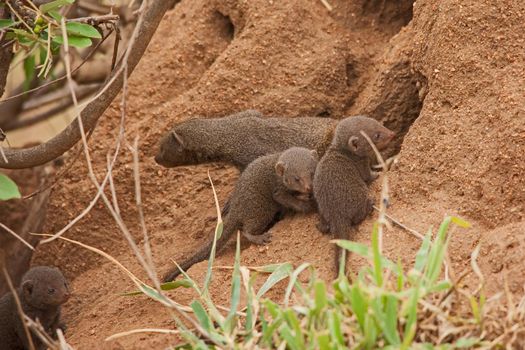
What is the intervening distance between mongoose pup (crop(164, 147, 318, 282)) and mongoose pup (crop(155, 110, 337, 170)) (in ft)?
1.09

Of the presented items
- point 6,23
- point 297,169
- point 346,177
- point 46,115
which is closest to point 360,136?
point 346,177

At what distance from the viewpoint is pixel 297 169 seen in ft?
13.4

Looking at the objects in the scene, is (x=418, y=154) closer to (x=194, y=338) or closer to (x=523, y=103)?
(x=523, y=103)

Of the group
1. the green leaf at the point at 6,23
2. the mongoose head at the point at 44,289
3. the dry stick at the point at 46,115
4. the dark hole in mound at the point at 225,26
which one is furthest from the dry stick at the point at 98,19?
the dry stick at the point at 46,115

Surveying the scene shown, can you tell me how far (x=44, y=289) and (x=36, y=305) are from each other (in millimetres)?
108

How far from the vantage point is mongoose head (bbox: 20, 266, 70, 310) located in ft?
14.1

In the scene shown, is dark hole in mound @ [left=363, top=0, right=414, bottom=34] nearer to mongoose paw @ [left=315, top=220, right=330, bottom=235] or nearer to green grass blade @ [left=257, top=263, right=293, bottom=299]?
mongoose paw @ [left=315, top=220, right=330, bottom=235]

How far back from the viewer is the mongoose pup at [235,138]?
466 centimetres

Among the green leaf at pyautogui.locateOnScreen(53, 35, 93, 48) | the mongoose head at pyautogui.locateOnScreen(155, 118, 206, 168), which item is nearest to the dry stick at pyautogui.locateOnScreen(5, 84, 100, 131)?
the mongoose head at pyautogui.locateOnScreen(155, 118, 206, 168)

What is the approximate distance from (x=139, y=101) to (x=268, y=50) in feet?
2.83

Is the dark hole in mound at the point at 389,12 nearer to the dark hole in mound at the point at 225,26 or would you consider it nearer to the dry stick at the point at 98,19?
the dark hole in mound at the point at 225,26

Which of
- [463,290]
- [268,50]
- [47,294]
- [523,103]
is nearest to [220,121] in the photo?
[268,50]

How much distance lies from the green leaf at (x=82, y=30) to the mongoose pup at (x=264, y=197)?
1099 millimetres

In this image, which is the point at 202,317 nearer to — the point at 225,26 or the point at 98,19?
the point at 98,19
